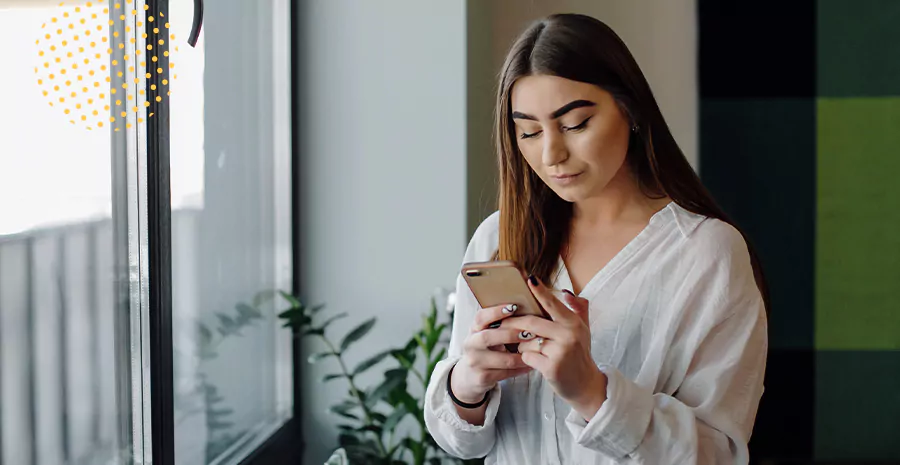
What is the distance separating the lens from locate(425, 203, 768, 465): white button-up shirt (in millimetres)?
923

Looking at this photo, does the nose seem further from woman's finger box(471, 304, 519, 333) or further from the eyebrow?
woman's finger box(471, 304, 519, 333)

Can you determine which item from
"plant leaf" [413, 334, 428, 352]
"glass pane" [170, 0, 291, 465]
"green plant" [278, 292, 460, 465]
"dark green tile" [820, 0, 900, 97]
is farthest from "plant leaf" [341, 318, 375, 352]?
"dark green tile" [820, 0, 900, 97]

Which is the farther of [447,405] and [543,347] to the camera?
[447,405]

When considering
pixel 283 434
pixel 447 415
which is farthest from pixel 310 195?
pixel 447 415

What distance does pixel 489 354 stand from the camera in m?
0.99

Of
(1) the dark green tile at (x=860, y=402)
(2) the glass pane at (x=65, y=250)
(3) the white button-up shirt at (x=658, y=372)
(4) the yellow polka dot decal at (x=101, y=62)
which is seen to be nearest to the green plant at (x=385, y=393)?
(2) the glass pane at (x=65, y=250)

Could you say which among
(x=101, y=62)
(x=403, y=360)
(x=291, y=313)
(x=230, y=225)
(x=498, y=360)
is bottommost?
(x=403, y=360)

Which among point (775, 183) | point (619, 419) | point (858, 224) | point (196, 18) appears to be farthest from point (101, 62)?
point (858, 224)

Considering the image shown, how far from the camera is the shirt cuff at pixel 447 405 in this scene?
3.46ft

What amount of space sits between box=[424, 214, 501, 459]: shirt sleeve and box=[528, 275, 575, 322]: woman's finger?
0.20 meters

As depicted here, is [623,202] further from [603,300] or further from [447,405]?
[447,405]

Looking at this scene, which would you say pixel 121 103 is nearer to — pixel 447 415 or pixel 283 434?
pixel 447 415

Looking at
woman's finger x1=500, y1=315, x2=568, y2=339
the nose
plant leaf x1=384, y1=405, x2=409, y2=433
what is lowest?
plant leaf x1=384, y1=405, x2=409, y2=433

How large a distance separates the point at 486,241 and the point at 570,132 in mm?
247
